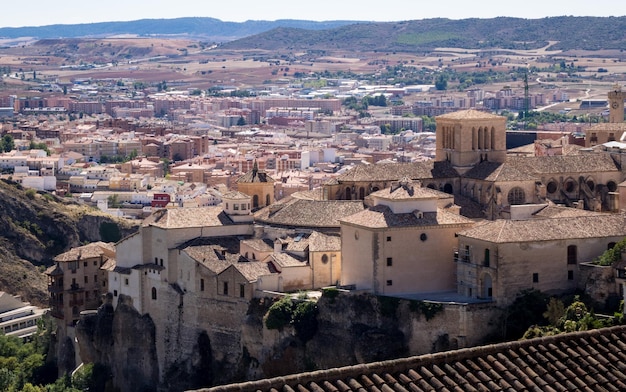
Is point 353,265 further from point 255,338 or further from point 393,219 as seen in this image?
point 255,338

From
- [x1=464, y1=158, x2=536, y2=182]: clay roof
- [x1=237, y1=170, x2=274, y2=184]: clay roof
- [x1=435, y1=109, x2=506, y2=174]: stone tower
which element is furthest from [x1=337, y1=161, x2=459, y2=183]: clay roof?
[x1=237, y1=170, x2=274, y2=184]: clay roof

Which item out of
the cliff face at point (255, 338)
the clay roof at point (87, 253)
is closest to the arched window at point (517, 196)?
the cliff face at point (255, 338)

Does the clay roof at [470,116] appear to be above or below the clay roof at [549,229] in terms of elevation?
above

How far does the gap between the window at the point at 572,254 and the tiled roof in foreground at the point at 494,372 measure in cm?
2285

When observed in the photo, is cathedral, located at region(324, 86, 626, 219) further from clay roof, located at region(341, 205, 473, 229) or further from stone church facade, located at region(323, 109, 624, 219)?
clay roof, located at region(341, 205, 473, 229)

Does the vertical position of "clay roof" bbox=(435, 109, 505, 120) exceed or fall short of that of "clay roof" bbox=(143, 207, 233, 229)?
it exceeds it

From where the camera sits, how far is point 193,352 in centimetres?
4200

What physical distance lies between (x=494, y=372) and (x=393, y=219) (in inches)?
974

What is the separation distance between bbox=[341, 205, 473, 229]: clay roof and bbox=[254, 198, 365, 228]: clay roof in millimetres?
3313

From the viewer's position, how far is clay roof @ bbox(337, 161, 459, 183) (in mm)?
45219

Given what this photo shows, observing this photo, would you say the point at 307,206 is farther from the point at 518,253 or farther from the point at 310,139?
the point at 310,139

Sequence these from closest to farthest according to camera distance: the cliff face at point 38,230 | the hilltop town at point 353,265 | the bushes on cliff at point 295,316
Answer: the hilltop town at point 353,265 < the bushes on cliff at point 295,316 < the cliff face at point 38,230

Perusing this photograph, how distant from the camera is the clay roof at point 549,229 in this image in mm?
35750

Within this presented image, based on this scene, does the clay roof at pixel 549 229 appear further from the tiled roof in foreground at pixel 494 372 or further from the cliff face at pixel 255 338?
the tiled roof in foreground at pixel 494 372
